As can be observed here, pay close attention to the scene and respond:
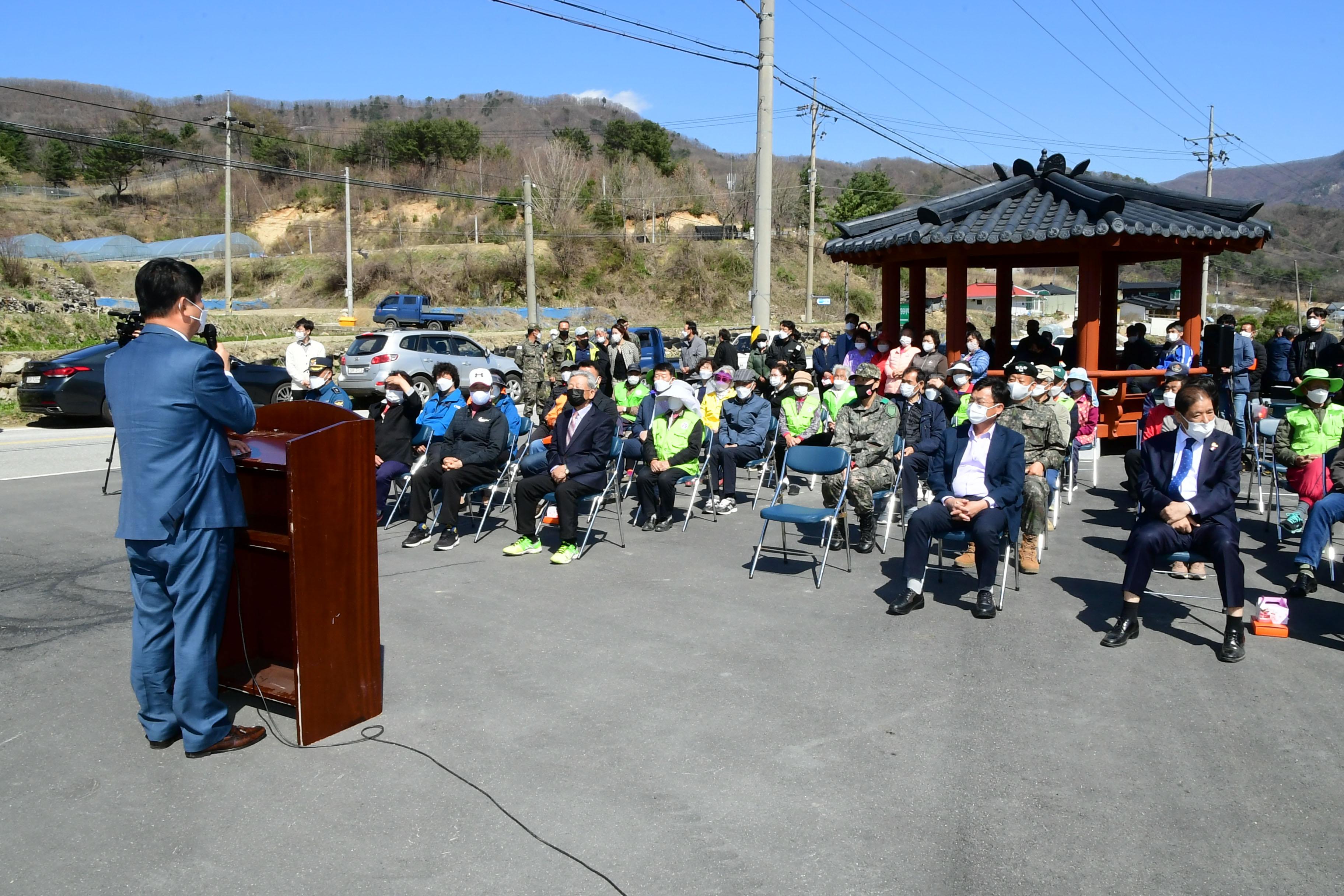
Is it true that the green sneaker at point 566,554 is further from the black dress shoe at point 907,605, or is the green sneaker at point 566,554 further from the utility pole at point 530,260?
the utility pole at point 530,260

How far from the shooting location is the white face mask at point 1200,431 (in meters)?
6.64

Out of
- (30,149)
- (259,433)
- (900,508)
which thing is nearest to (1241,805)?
(259,433)

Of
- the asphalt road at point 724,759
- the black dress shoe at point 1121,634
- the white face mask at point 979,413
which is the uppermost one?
the white face mask at point 979,413

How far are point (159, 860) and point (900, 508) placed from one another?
823 centimetres

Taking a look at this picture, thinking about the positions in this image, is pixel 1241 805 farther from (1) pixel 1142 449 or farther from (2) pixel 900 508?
(2) pixel 900 508

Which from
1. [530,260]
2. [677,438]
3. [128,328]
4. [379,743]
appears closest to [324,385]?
[128,328]

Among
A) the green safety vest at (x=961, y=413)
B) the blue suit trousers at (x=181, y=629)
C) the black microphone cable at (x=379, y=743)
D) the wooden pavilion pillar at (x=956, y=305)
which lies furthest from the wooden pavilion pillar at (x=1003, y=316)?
the blue suit trousers at (x=181, y=629)

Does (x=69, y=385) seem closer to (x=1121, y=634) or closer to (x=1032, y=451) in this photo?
(x=1032, y=451)

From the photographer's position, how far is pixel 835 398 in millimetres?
11266

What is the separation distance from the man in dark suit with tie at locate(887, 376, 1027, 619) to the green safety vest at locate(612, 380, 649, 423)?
4825 mm

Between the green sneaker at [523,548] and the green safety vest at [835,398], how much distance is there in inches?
149

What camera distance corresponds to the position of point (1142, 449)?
6984mm

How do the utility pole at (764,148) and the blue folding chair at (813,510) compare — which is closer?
the blue folding chair at (813,510)

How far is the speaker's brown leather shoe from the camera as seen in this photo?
470 cm
